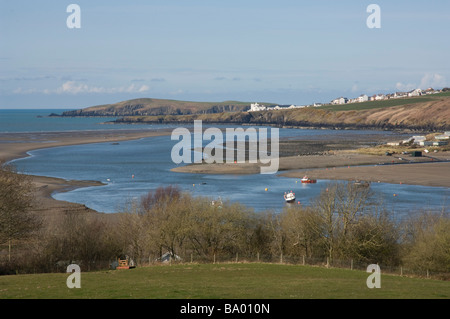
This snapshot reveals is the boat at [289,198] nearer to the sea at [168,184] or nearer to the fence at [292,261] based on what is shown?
the sea at [168,184]

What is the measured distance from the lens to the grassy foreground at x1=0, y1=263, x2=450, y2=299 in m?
18.8

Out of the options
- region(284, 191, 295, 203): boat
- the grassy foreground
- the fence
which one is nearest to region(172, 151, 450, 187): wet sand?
region(284, 191, 295, 203): boat

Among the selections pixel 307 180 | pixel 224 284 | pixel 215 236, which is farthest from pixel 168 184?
pixel 224 284

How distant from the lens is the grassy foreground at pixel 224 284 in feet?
61.8

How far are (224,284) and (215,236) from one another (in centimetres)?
1133

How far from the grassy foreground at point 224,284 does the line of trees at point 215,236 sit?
409 cm

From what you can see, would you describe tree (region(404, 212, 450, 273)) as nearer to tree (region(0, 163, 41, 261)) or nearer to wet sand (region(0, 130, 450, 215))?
tree (region(0, 163, 41, 261))

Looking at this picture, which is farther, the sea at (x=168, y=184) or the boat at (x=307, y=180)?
the boat at (x=307, y=180)

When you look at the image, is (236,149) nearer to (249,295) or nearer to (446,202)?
(446,202)

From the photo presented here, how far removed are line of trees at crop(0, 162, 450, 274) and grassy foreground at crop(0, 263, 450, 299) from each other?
4.09m

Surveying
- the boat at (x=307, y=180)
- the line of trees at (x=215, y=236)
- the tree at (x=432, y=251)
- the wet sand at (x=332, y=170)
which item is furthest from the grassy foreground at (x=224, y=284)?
the boat at (x=307, y=180)

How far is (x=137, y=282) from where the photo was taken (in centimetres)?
2234

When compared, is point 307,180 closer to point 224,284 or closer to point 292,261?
point 292,261
